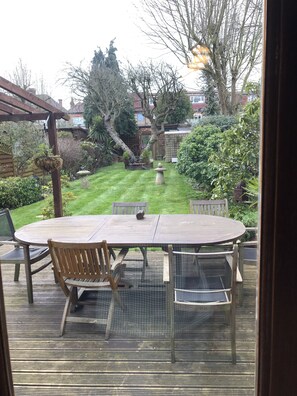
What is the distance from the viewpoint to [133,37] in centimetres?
233

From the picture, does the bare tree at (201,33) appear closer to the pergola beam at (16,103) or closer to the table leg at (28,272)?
the pergola beam at (16,103)

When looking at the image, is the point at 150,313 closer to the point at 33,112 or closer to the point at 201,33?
the point at 33,112

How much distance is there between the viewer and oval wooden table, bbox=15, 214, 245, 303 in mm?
2381

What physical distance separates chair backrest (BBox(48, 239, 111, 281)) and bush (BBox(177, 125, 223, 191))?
1409mm

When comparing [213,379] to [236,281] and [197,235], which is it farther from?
[197,235]

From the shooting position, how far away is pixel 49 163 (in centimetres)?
303

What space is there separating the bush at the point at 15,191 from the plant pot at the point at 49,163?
0.15m

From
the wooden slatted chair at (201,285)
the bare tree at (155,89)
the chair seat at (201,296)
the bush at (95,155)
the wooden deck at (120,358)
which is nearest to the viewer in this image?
the wooden deck at (120,358)

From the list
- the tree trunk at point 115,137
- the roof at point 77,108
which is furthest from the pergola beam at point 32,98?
the tree trunk at point 115,137

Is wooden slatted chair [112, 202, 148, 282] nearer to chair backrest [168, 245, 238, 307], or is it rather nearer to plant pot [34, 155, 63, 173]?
plant pot [34, 155, 63, 173]

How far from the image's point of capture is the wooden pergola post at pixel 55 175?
10.3 ft

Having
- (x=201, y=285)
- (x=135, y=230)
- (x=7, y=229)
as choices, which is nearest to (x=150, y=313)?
(x=201, y=285)

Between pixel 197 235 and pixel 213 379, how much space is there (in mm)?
1016

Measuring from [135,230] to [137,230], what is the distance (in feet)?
0.06
